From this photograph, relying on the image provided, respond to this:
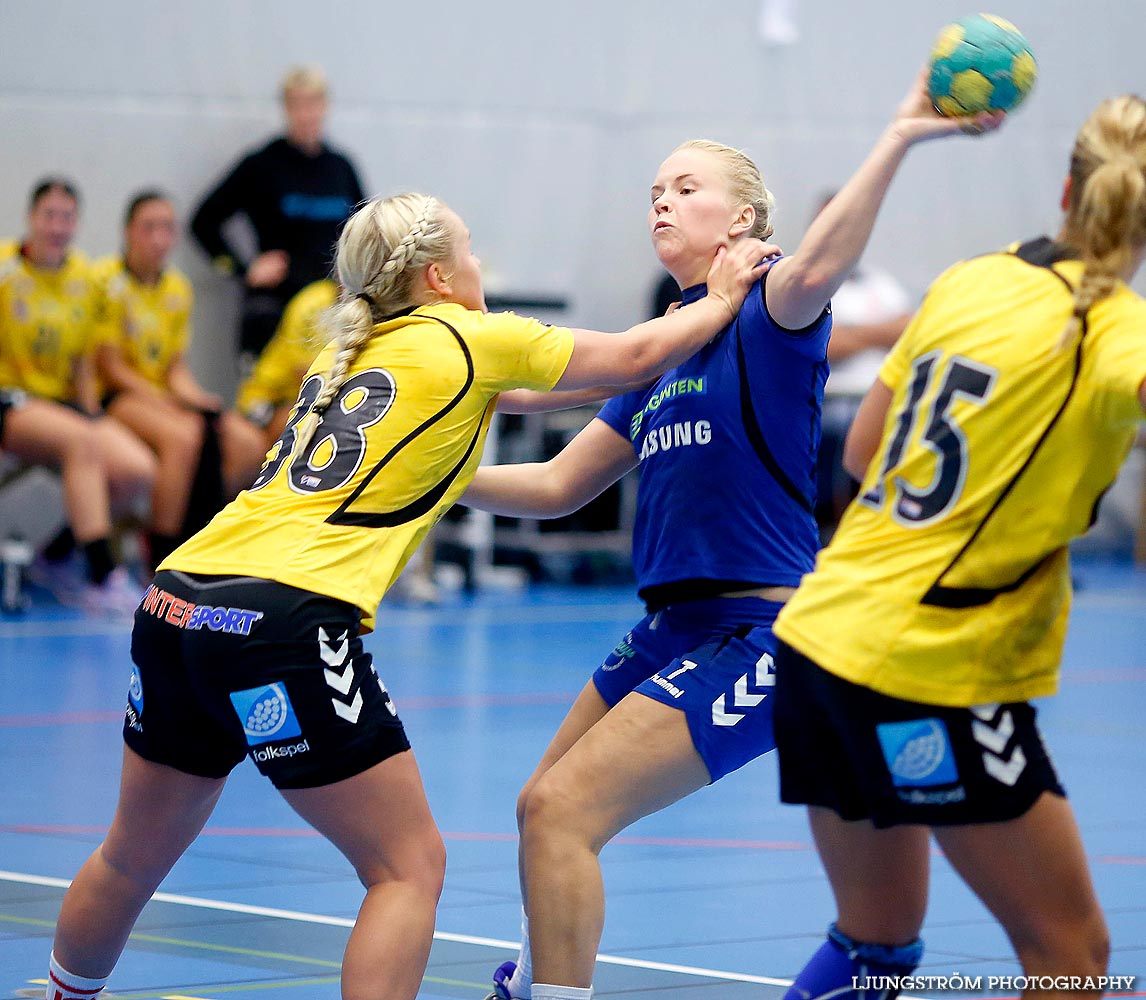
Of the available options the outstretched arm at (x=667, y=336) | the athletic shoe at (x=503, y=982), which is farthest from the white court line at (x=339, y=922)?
the outstretched arm at (x=667, y=336)

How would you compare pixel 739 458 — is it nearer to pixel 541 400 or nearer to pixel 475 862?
pixel 541 400

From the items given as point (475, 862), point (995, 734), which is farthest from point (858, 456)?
point (475, 862)

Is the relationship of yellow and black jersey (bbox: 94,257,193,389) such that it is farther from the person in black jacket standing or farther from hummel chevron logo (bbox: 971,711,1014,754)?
hummel chevron logo (bbox: 971,711,1014,754)

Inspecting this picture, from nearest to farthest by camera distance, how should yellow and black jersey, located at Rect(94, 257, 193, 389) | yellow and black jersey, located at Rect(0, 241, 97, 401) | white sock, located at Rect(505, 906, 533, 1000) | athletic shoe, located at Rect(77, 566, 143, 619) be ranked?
white sock, located at Rect(505, 906, 533, 1000) → athletic shoe, located at Rect(77, 566, 143, 619) → yellow and black jersey, located at Rect(0, 241, 97, 401) → yellow and black jersey, located at Rect(94, 257, 193, 389)

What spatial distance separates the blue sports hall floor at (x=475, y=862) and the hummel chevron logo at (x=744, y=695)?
2.50 ft

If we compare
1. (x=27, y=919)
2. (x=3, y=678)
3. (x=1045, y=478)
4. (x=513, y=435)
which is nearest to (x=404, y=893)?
(x=1045, y=478)

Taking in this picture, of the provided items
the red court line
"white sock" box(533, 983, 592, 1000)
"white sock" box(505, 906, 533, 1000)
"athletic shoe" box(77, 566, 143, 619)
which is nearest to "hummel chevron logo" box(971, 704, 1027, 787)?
"white sock" box(533, 983, 592, 1000)

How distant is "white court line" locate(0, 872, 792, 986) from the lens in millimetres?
3934

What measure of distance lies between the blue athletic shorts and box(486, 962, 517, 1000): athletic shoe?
55cm

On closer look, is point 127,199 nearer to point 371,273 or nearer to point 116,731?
point 116,731

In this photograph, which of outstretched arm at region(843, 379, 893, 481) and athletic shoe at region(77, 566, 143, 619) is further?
athletic shoe at region(77, 566, 143, 619)

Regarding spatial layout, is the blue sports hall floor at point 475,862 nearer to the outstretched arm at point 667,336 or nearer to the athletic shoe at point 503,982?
the athletic shoe at point 503,982

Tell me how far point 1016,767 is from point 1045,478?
0.40 metres

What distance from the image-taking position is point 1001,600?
253 cm
